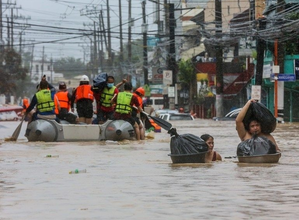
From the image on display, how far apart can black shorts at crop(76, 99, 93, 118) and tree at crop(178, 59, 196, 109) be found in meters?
Answer: 52.7

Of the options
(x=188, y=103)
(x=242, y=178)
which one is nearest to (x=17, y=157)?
(x=242, y=178)

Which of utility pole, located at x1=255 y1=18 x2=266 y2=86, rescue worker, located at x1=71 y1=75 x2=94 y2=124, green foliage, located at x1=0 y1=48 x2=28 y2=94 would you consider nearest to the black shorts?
rescue worker, located at x1=71 y1=75 x2=94 y2=124

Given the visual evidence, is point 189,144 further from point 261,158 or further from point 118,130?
point 118,130

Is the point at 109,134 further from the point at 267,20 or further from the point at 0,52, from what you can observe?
the point at 0,52

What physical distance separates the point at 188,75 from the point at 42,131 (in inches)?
2208

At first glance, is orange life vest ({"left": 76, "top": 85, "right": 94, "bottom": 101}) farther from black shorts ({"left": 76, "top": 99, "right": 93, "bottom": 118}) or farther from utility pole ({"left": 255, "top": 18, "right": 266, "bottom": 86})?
utility pole ({"left": 255, "top": 18, "right": 266, "bottom": 86})

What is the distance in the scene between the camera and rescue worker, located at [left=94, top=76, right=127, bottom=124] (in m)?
24.2

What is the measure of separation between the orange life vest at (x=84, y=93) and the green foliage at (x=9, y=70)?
214 ft

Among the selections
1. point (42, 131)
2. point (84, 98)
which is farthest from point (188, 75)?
point (42, 131)

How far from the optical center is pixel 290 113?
5091cm

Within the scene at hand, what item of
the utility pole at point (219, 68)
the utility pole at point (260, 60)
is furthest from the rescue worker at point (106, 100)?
the utility pole at point (219, 68)

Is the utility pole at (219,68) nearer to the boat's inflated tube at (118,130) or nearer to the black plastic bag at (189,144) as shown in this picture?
the boat's inflated tube at (118,130)

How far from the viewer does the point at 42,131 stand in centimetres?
2294

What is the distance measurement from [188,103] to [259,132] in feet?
221
